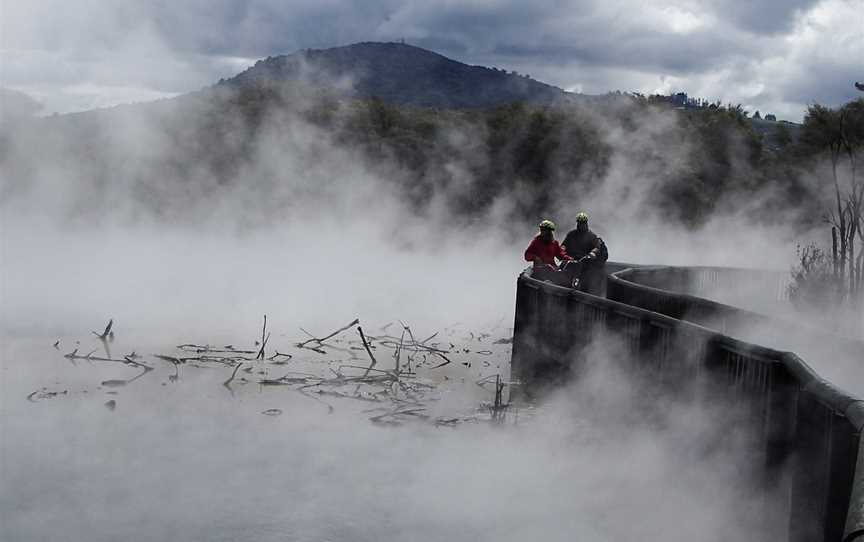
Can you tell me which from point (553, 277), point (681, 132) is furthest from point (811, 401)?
point (681, 132)

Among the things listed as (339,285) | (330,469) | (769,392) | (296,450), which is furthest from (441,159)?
(769,392)

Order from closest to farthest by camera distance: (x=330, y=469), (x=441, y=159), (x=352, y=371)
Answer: (x=330, y=469), (x=352, y=371), (x=441, y=159)

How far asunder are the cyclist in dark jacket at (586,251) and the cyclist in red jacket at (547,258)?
390 mm

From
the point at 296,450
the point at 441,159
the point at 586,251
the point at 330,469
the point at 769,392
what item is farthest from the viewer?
the point at 441,159

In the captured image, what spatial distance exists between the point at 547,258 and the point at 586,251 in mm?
675

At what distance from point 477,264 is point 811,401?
71.9ft

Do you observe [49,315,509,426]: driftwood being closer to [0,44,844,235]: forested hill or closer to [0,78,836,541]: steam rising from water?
[0,78,836,541]: steam rising from water

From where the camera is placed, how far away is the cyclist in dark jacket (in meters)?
12.2

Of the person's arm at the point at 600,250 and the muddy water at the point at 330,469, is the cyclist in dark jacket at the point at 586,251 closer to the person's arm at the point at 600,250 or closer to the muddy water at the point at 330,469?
the person's arm at the point at 600,250

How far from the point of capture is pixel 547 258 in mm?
11852

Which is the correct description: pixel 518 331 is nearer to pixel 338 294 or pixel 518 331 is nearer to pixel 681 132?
pixel 338 294

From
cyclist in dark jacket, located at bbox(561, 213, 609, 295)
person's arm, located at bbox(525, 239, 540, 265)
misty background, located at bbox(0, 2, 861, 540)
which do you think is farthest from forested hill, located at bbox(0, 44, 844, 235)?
person's arm, located at bbox(525, 239, 540, 265)

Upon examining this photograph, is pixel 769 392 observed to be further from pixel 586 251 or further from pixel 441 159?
pixel 441 159

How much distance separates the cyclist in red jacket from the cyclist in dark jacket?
1.28 ft
